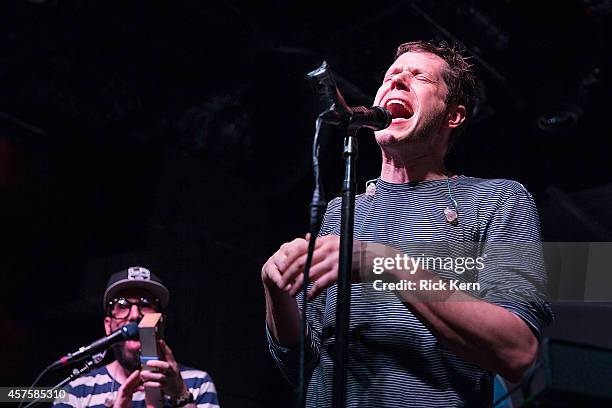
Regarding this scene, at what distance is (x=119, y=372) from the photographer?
420 centimetres

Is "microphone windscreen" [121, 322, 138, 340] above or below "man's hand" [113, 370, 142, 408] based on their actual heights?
above

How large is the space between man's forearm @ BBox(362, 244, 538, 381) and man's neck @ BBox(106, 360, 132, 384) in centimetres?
276

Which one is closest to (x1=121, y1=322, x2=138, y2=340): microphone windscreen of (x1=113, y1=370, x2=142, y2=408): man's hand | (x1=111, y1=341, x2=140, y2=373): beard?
(x1=113, y1=370, x2=142, y2=408): man's hand

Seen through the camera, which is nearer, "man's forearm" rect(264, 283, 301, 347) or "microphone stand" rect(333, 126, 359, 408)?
"microphone stand" rect(333, 126, 359, 408)

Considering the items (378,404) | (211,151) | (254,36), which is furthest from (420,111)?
(211,151)

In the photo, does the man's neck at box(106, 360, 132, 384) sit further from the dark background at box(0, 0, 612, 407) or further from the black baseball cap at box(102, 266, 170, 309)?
the dark background at box(0, 0, 612, 407)

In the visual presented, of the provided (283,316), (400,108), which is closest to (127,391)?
(283,316)

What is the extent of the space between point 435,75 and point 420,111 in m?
0.19

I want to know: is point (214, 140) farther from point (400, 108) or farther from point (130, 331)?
point (400, 108)

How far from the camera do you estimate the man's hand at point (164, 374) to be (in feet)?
11.4

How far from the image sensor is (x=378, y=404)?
1899mm

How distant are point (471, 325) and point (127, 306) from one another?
296cm

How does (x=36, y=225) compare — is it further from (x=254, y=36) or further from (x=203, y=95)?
(x=254, y=36)

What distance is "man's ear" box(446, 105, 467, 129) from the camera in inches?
99.5
